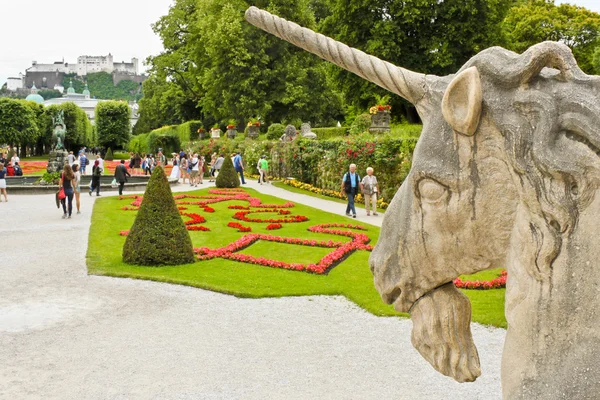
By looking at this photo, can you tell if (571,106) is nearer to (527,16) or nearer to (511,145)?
(511,145)

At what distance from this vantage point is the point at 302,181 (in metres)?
27.9

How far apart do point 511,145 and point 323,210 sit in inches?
713

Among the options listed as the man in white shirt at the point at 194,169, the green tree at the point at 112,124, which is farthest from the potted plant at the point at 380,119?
the green tree at the point at 112,124

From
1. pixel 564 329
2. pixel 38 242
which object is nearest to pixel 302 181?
pixel 38 242

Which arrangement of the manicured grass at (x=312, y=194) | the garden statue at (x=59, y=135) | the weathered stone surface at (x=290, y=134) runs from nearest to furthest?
the manicured grass at (x=312, y=194) < the weathered stone surface at (x=290, y=134) < the garden statue at (x=59, y=135)

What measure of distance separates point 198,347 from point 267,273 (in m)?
3.97

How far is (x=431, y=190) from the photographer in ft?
5.36

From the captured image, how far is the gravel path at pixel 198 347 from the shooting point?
242 inches

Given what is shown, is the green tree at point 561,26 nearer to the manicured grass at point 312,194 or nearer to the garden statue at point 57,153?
the manicured grass at point 312,194

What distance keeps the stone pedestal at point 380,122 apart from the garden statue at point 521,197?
23.1 metres

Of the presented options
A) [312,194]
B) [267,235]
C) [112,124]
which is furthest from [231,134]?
[112,124]

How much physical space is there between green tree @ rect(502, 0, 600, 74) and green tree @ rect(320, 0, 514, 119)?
34.0 ft

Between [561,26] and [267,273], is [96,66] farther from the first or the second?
[267,273]

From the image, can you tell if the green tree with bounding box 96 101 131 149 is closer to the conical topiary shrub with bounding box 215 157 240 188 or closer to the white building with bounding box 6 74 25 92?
the conical topiary shrub with bounding box 215 157 240 188
